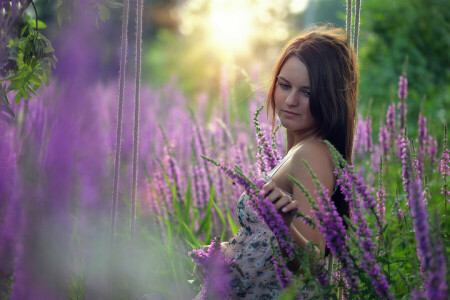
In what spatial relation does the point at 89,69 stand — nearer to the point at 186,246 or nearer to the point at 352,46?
the point at 352,46

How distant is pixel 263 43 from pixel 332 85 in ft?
38.3

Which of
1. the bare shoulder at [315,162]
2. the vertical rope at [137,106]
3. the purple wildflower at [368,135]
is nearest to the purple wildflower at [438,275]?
the bare shoulder at [315,162]

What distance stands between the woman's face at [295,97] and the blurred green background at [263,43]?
44cm

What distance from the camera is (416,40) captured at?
7.64 metres

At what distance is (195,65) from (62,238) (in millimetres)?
12089

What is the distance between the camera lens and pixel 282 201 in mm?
1339

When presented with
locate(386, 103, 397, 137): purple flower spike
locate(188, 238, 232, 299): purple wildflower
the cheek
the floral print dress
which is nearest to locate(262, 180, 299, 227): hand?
locate(188, 238, 232, 299): purple wildflower

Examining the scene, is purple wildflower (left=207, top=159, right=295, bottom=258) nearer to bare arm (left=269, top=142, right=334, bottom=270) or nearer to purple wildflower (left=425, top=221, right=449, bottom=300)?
bare arm (left=269, top=142, right=334, bottom=270)

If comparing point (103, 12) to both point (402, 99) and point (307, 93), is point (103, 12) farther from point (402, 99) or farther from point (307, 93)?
point (402, 99)

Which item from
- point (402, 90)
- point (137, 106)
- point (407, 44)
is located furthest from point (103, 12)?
point (407, 44)

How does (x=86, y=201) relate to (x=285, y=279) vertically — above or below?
above

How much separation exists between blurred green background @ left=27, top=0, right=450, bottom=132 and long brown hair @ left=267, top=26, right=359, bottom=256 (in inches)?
12.1

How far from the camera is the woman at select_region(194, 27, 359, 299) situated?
1.70m

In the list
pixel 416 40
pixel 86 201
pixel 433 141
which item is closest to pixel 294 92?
pixel 86 201
